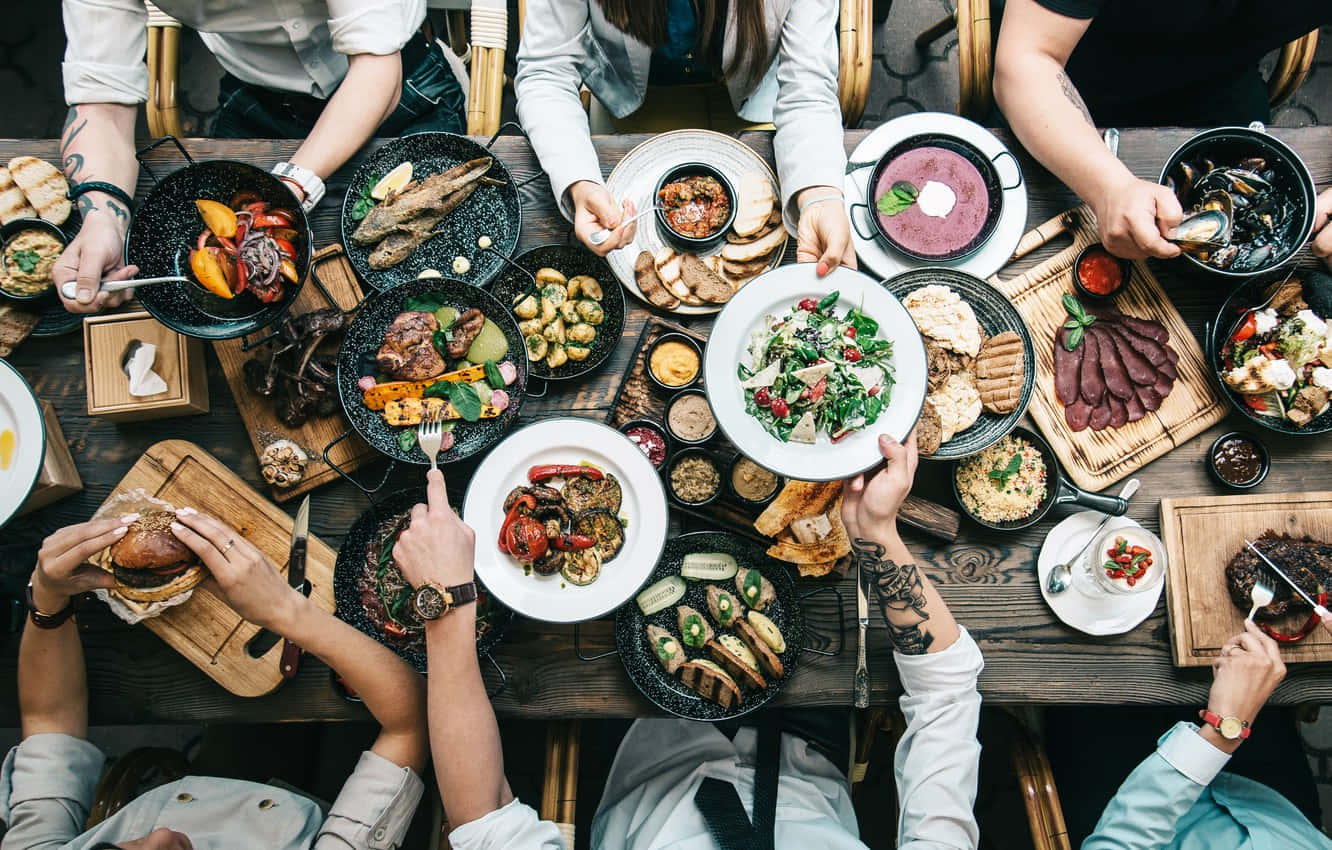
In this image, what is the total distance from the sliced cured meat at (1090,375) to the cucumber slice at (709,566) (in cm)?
125

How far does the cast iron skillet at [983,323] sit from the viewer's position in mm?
2168

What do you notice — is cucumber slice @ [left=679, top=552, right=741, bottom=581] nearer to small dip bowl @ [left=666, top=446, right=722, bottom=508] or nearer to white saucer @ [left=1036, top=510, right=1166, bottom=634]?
small dip bowl @ [left=666, top=446, right=722, bottom=508]

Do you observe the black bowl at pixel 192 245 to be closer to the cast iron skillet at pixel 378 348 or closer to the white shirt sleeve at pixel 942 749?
the cast iron skillet at pixel 378 348

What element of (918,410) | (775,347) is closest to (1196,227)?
(918,410)

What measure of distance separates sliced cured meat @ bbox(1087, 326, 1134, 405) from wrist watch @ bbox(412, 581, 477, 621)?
6.56 feet

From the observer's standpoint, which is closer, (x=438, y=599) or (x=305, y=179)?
(x=438, y=599)

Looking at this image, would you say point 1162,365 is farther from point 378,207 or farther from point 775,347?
point 378,207

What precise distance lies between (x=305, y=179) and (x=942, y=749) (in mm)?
2569

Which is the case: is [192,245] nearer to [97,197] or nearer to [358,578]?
[97,197]

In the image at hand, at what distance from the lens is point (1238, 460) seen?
2277 millimetres

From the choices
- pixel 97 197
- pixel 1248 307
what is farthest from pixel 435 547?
pixel 1248 307

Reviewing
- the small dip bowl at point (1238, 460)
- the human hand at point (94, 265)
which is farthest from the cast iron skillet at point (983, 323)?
the human hand at point (94, 265)

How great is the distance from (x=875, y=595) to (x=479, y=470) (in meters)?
1.25

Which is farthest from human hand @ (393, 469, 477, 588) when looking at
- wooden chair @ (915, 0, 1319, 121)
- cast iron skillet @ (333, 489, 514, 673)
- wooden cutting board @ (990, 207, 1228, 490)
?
wooden chair @ (915, 0, 1319, 121)
